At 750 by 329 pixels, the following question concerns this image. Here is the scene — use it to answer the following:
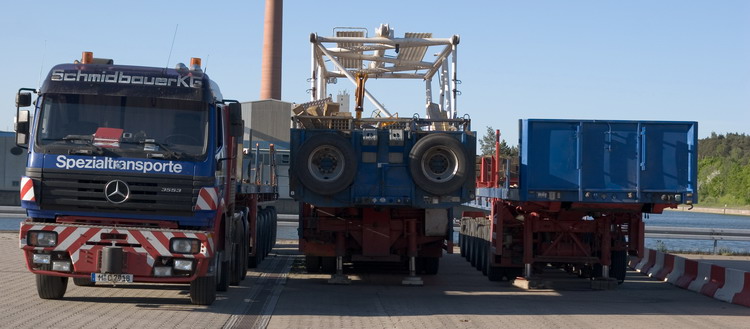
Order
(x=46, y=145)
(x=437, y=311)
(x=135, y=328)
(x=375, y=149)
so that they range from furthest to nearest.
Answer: (x=375, y=149), (x=437, y=311), (x=46, y=145), (x=135, y=328)

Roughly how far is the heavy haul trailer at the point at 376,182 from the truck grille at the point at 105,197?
13.6 ft

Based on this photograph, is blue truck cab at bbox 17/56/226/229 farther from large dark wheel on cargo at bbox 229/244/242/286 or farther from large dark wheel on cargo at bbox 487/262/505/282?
large dark wheel on cargo at bbox 487/262/505/282

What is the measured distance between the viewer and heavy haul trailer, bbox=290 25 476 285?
16062 mm

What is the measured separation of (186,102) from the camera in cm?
1250

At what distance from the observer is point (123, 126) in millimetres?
12250

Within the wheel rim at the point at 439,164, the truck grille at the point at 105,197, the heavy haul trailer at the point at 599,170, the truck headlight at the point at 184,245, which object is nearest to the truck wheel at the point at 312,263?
the wheel rim at the point at 439,164

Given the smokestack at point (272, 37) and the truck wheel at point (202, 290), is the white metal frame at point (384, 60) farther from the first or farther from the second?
the smokestack at point (272, 37)

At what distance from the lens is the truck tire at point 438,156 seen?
1600cm

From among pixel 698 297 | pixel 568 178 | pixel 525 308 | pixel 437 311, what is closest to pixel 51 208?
pixel 437 311

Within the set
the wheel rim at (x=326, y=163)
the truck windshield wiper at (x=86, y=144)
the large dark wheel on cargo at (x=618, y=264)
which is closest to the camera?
the truck windshield wiper at (x=86, y=144)

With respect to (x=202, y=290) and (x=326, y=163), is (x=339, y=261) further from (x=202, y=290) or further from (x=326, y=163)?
(x=202, y=290)

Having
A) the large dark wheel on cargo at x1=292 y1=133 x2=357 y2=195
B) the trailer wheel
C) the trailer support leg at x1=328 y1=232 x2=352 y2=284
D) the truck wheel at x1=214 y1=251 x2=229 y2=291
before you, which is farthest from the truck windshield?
the trailer wheel

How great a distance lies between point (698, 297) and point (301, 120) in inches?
293

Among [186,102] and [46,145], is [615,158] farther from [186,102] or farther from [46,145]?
[46,145]
